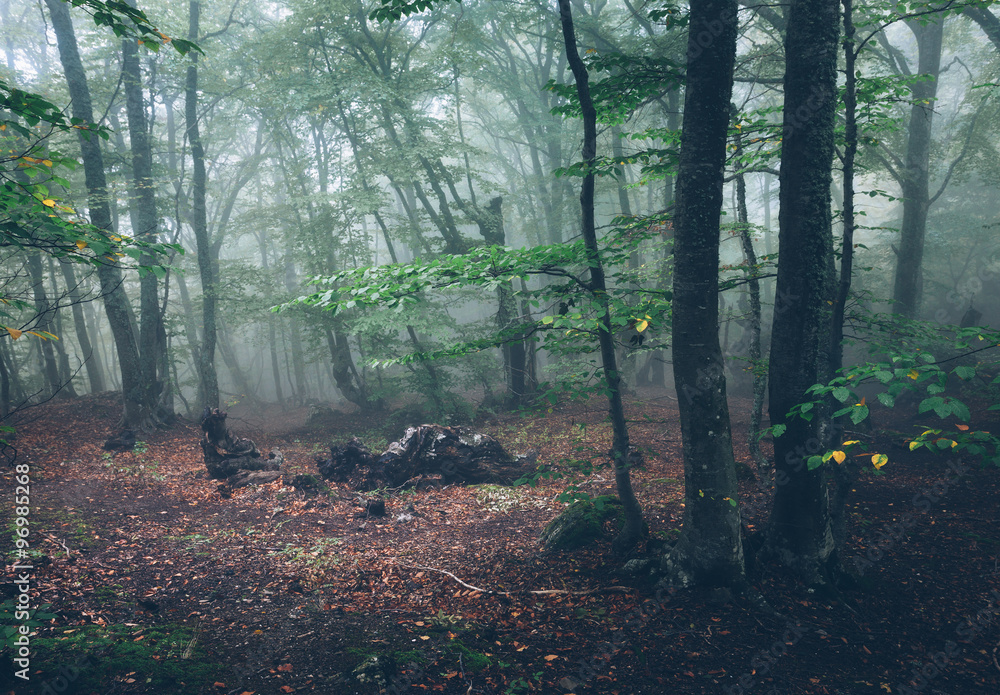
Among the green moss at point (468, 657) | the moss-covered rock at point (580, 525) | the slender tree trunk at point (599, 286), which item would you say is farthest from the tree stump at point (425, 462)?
the green moss at point (468, 657)

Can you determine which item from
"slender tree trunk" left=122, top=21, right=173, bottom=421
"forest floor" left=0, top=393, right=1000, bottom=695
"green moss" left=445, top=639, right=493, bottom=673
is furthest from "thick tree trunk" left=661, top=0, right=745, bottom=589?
"slender tree trunk" left=122, top=21, right=173, bottom=421

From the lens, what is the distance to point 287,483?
899 cm

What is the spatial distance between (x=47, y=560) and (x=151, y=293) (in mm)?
9688

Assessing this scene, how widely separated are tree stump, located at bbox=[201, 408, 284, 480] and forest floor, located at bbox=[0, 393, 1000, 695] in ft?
5.02

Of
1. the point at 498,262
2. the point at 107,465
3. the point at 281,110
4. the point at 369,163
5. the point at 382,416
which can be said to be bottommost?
the point at 382,416

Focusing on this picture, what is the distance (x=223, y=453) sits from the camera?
982cm

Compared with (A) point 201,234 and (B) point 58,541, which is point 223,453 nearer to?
(B) point 58,541

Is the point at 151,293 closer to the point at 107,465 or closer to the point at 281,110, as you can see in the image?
the point at 107,465

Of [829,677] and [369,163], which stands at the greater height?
[369,163]

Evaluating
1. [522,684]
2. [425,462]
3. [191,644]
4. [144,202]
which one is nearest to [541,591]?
[522,684]

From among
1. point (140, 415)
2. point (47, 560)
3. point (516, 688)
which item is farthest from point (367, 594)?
point (140, 415)

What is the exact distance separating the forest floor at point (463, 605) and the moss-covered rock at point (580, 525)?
303 mm

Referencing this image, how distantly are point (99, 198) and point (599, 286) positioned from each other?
1148 cm

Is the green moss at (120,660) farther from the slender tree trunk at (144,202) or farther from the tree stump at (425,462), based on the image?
the slender tree trunk at (144,202)
